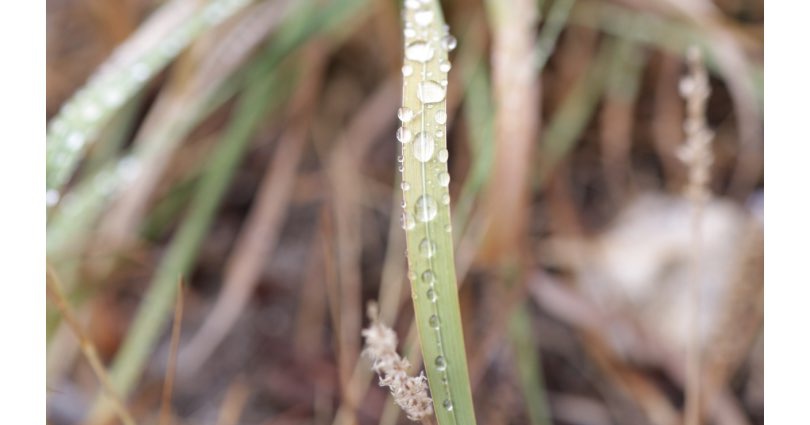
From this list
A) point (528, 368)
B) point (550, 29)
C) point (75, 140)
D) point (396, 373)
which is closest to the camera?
point (396, 373)

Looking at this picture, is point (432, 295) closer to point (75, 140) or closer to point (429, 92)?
point (429, 92)

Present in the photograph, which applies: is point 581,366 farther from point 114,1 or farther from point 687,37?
point 114,1

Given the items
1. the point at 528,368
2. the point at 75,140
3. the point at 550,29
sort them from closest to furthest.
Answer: the point at 75,140, the point at 528,368, the point at 550,29

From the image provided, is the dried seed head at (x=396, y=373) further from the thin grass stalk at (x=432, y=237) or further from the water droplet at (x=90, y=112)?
the water droplet at (x=90, y=112)

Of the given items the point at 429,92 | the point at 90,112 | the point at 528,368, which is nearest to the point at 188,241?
the point at 90,112

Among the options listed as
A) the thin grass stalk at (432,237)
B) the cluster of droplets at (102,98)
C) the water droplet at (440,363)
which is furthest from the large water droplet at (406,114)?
the cluster of droplets at (102,98)

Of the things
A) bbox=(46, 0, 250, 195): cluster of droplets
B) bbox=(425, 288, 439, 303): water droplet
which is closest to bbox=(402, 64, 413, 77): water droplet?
bbox=(425, 288, 439, 303): water droplet
